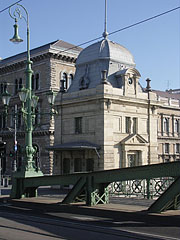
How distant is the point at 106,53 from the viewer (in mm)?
35438

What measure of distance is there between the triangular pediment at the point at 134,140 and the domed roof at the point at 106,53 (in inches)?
285

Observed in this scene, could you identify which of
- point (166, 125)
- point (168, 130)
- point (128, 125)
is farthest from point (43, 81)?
point (128, 125)

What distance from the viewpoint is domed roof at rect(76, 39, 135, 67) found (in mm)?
35438

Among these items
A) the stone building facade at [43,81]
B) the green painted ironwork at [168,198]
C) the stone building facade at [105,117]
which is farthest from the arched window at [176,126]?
the green painted ironwork at [168,198]

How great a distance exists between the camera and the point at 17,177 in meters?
20.5

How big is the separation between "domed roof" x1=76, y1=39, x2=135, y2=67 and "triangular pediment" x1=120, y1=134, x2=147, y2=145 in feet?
23.8

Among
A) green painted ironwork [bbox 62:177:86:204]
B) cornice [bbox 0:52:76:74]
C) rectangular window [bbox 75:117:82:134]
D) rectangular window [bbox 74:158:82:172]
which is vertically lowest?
green painted ironwork [bbox 62:177:86:204]

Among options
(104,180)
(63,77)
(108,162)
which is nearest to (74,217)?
(104,180)

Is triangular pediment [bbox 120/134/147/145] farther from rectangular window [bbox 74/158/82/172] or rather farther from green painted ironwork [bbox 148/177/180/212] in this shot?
green painted ironwork [bbox 148/177/180/212]

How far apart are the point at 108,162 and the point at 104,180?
1506 centimetres

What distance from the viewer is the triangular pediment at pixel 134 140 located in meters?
32.3

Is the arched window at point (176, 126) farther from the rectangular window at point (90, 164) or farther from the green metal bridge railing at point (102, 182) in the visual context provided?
the green metal bridge railing at point (102, 182)

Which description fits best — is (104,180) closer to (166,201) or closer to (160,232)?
(166,201)

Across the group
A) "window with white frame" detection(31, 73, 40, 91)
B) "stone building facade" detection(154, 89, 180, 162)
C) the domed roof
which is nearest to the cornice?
"window with white frame" detection(31, 73, 40, 91)
